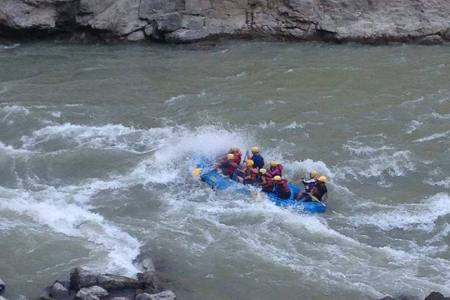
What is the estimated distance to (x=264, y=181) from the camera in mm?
15578

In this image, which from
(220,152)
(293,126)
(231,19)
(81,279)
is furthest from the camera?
(231,19)

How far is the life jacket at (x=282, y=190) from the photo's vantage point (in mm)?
15366

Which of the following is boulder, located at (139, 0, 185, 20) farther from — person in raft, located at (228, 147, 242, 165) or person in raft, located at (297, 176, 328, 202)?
person in raft, located at (297, 176, 328, 202)

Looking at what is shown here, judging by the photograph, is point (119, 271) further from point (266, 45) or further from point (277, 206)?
point (266, 45)

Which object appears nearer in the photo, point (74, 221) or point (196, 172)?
point (74, 221)

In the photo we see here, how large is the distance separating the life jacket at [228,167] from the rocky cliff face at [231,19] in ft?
26.0

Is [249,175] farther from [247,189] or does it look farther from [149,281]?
[149,281]

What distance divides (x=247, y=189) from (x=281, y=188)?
24.1 inches

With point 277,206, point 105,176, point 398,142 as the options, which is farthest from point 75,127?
point 398,142

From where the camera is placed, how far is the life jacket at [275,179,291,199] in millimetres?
15366

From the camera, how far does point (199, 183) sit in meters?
15.9

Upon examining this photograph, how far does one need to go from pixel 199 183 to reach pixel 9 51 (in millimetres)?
9201

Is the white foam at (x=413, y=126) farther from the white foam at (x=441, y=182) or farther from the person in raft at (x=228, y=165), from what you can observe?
the person in raft at (x=228, y=165)

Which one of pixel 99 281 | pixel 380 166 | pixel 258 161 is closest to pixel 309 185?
pixel 258 161
